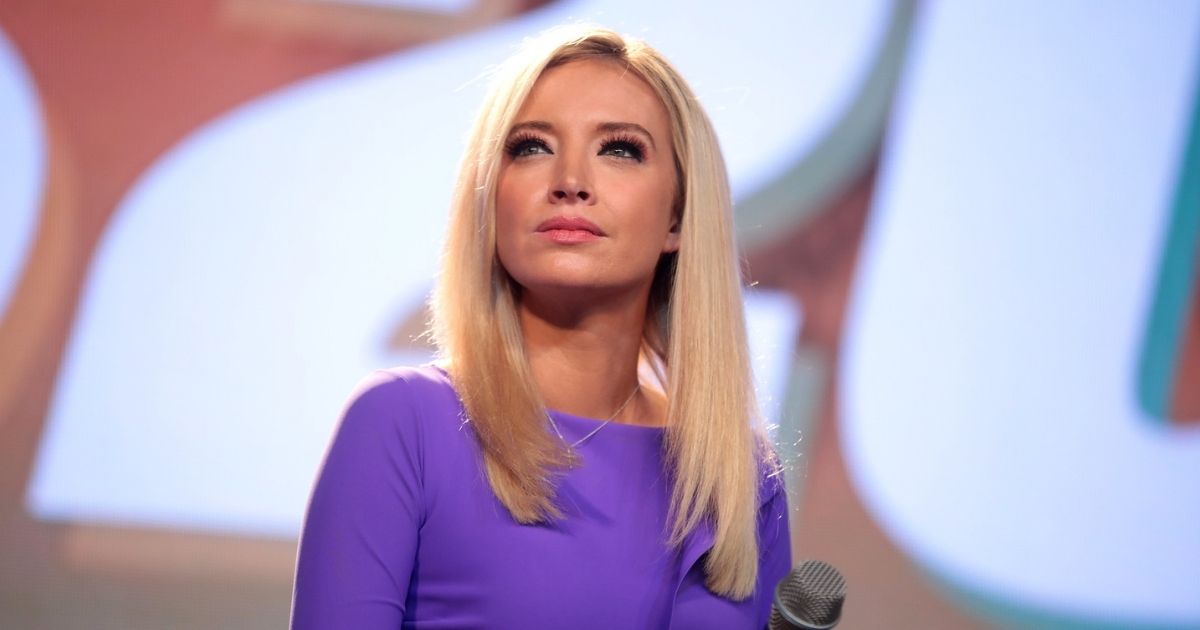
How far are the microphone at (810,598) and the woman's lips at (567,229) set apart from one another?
57 centimetres

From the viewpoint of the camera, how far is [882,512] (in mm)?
3336

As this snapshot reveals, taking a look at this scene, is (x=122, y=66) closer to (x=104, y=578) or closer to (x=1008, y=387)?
(x=104, y=578)

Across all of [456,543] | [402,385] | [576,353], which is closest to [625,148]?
[576,353]

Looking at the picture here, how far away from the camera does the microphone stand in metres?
1.45

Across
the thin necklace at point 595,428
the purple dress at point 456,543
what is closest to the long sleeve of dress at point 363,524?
the purple dress at point 456,543

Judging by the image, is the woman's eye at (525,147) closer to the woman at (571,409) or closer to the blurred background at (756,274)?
the woman at (571,409)

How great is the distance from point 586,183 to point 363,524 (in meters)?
0.55

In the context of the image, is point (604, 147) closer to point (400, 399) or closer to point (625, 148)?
point (625, 148)

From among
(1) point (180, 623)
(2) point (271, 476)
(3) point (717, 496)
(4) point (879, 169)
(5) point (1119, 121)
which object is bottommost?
(1) point (180, 623)

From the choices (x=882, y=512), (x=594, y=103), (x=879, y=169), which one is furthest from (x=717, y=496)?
(x=879, y=169)

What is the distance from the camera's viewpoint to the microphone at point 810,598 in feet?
4.76

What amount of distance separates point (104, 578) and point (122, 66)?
125cm

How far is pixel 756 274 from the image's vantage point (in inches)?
135

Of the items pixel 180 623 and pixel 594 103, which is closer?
pixel 594 103
